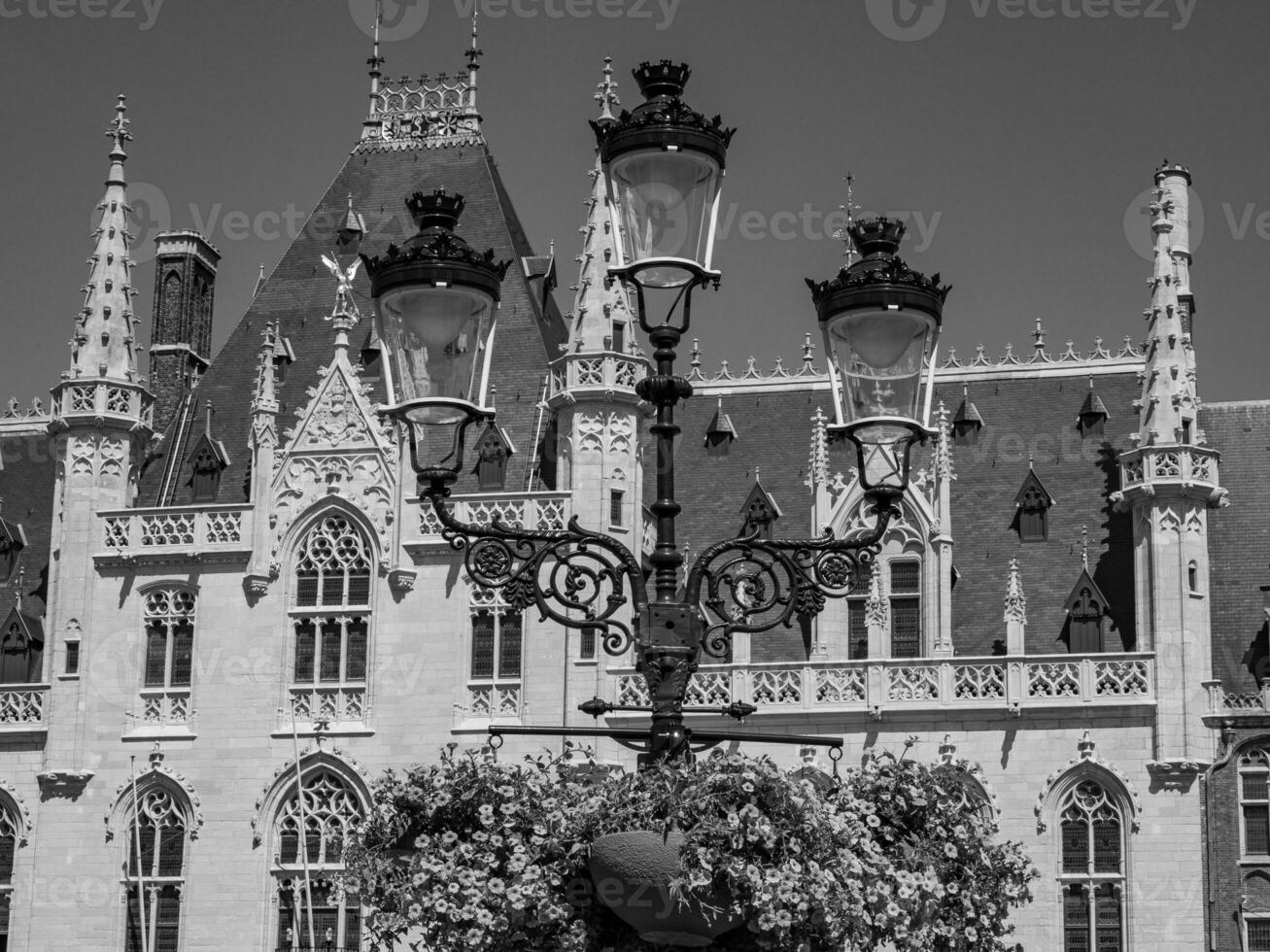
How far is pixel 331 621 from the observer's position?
4484cm

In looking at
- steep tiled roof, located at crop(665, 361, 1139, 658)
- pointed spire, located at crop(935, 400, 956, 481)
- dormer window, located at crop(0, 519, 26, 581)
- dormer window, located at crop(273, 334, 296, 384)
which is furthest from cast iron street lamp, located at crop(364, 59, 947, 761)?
dormer window, located at crop(0, 519, 26, 581)

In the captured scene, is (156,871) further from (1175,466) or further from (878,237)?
(878,237)

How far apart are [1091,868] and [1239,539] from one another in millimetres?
8288

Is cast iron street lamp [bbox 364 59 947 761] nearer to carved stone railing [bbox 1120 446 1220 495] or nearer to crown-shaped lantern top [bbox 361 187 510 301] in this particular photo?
crown-shaped lantern top [bbox 361 187 510 301]

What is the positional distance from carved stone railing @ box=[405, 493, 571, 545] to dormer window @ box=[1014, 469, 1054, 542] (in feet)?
31.5

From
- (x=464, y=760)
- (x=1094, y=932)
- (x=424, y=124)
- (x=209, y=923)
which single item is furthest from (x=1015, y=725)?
(x=464, y=760)

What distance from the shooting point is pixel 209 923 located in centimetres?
4356

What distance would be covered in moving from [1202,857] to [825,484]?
1041cm

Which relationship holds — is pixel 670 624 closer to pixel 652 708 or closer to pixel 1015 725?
pixel 652 708

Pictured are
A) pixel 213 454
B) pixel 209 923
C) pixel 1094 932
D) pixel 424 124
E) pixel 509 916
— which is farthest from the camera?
pixel 424 124

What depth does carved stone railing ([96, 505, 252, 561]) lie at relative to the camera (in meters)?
45.6

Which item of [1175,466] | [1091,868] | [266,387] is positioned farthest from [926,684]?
[266,387]

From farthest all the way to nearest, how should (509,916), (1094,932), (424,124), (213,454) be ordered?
(424,124) < (213,454) < (1094,932) < (509,916)

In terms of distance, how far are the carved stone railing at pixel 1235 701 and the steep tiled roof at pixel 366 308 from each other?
14.8 metres
